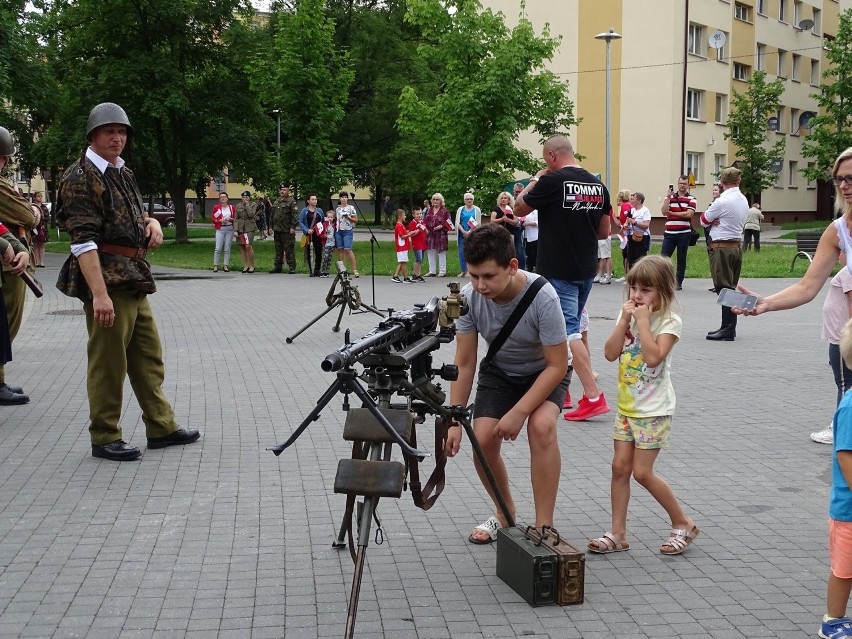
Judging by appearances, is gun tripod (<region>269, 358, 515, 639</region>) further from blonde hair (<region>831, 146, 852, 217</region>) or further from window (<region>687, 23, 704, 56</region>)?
window (<region>687, 23, 704, 56</region>)

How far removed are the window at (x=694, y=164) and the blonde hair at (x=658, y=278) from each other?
45.0 metres

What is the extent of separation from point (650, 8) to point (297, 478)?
143 ft

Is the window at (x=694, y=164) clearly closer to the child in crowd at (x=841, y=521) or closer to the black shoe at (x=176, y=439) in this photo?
the black shoe at (x=176, y=439)

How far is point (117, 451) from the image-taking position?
651 cm

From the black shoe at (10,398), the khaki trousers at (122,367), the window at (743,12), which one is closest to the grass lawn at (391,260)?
the black shoe at (10,398)

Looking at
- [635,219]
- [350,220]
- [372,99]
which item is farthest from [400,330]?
[372,99]

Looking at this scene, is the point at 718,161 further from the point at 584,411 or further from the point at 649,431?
the point at 649,431

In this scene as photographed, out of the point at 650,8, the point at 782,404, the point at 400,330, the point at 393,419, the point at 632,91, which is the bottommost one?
the point at 782,404

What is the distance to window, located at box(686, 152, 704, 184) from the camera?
4819 centimetres

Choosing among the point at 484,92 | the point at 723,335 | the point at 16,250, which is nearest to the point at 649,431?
the point at 16,250

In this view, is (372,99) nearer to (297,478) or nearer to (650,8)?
(650,8)

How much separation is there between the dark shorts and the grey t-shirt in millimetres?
39

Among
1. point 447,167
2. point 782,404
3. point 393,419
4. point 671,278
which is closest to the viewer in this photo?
point 393,419

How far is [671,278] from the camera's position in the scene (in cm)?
491
